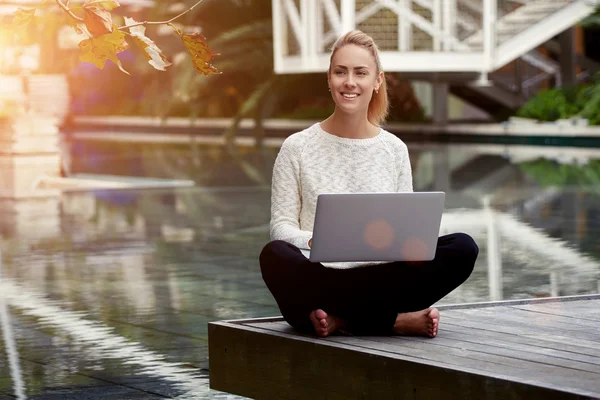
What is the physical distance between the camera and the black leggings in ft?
17.0

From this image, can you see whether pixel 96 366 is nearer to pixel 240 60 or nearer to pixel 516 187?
pixel 516 187

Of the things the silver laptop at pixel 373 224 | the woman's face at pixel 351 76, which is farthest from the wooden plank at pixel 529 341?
the woman's face at pixel 351 76

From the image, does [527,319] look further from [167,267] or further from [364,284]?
[167,267]

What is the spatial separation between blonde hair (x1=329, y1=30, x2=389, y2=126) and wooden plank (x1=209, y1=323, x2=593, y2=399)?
992 mm

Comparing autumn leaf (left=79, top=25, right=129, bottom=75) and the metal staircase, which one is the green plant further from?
autumn leaf (left=79, top=25, right=129, bottom=75)

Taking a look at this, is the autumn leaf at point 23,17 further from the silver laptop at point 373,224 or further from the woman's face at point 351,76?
the woman's face at point 351,76

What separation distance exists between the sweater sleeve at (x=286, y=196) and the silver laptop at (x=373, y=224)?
34 cm

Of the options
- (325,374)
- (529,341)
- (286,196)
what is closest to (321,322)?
(325,374)

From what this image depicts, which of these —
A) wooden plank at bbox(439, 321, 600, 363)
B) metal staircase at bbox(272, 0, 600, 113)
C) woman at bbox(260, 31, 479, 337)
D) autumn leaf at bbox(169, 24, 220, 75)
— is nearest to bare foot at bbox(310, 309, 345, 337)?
woman at bbox(260, 31, 479, 337)

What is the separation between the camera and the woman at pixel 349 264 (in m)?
5.19

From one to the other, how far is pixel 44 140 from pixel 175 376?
13.2m

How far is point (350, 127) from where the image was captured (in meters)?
5.37

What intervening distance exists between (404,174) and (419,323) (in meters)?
0.63

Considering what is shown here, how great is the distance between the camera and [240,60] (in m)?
36.3
